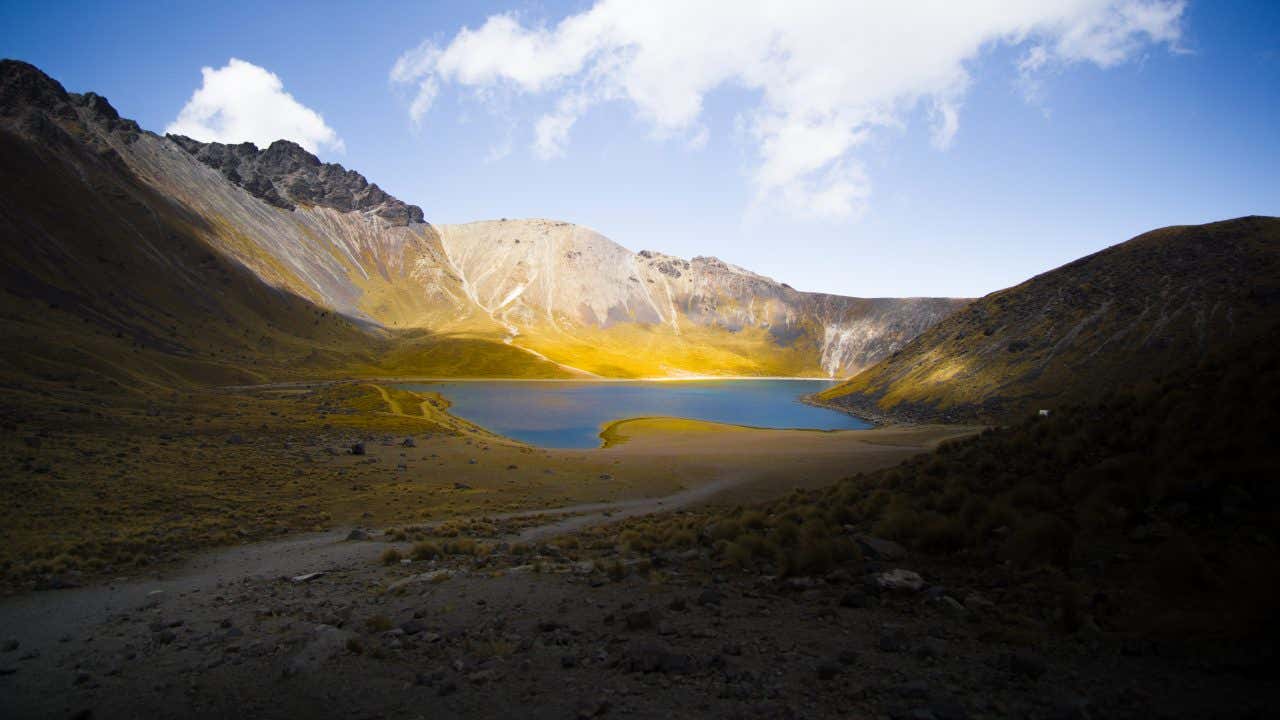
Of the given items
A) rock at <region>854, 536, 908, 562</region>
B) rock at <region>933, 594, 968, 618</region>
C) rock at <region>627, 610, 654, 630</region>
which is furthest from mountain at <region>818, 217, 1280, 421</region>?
rock at <region>627, 610, 654, 630</region>

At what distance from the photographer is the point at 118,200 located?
104250 mm

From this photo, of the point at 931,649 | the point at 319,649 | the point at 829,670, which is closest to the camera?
the point at 829,670

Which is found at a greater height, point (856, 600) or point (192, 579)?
point (856, 600)

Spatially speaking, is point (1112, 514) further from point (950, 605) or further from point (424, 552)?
point (424, 552)

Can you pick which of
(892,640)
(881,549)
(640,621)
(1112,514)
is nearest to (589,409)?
(881,549)

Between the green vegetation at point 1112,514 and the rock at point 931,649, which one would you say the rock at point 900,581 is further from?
the rock at point 931,649

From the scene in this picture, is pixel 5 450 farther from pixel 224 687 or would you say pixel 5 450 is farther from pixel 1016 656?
pixel 1016 656

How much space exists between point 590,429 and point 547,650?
5384 centimetres

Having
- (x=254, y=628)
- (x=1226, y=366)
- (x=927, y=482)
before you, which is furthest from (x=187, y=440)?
(x=1226, y=366)

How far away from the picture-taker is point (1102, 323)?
55500 mm

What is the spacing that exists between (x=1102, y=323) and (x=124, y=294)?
133 meters

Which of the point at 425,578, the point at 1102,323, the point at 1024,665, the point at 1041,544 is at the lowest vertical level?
the point at 425,578

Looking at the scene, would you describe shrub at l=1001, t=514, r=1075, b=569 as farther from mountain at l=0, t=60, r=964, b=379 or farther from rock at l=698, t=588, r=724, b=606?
mountain at l=0, t=60, r=964, b=379

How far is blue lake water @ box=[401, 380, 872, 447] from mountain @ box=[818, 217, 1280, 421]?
494 inches
